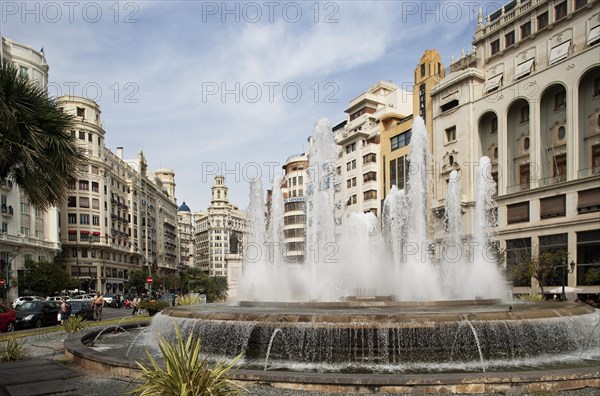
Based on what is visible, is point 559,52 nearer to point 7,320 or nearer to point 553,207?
point 553,207

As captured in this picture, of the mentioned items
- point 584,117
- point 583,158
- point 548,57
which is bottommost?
point 583,158

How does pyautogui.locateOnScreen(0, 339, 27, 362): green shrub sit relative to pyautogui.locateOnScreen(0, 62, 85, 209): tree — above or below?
below

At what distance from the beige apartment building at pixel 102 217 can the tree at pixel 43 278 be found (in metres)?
16.0

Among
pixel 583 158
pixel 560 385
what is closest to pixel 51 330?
pixel 560 385

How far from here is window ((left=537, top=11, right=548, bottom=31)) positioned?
46.9 m

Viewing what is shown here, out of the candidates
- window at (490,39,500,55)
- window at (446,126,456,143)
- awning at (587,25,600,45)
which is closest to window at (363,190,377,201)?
window at (446,126,456,143)

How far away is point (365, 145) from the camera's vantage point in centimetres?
7506

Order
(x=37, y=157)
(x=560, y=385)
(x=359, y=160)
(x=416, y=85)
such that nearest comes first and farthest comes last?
1. (x=560, y=385)
2. (x=37, y=157)
3. (x=416, y=85)
4. (x=359, y=160)

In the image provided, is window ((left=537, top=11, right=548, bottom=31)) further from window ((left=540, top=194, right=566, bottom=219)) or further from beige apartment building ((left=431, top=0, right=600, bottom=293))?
window ((left=540, top=194, right=566, bottom=219))

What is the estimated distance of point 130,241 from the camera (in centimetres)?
9906

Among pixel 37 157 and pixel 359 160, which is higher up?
pixel 359 160

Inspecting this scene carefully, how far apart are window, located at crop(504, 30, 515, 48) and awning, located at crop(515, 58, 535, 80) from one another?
3439mm

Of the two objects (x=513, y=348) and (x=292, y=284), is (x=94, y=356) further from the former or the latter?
(x=292, y=284)

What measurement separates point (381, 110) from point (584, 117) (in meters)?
36.4
